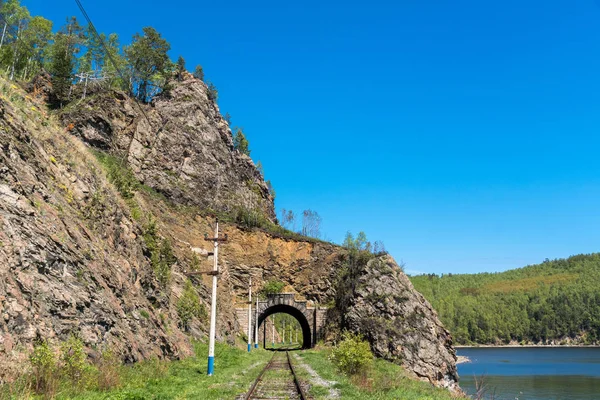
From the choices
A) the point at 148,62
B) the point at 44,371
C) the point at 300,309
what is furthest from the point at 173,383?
the point at 148,62

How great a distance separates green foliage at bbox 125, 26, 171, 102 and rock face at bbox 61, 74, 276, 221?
3366 millimetres

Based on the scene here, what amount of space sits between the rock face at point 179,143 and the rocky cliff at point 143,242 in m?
0.18

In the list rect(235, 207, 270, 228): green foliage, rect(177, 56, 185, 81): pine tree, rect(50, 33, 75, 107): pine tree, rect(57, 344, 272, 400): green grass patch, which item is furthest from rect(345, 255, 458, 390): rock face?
rect(177, 56, 185, 81): pine tree

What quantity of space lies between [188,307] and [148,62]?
52651 mm

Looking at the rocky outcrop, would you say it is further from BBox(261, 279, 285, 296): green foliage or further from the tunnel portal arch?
BBox(261, 279, 285, 296): green foliage

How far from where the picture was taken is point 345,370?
2047 cm

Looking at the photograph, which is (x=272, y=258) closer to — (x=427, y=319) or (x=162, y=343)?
(x=427, y=319)

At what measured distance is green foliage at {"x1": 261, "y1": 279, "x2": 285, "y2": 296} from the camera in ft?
176

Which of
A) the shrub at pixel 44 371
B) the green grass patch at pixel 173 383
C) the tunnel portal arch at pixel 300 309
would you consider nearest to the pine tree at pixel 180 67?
the tunnel portal arch at pixel 300 309

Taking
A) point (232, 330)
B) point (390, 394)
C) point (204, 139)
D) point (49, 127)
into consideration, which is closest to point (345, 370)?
point (390, 394)

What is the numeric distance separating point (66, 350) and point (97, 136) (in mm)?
42041

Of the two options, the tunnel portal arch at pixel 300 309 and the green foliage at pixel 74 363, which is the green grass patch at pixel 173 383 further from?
the tunnel portal arch at pixel 300 309

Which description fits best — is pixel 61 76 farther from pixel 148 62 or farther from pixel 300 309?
pixel 300 309

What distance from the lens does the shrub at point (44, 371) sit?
963 centimetres
